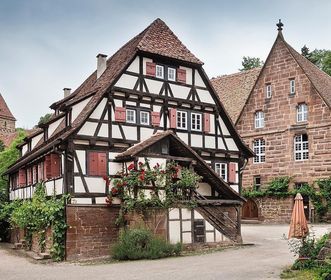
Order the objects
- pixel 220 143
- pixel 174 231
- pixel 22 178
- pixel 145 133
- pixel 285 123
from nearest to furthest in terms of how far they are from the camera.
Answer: pixel 174 231 → pixel 145 133 → pixel 220 143 → pixel 22 178 → pixel 285 123

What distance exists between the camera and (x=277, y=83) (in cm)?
3822

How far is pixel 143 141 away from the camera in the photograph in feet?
75.5

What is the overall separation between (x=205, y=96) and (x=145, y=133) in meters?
4.07

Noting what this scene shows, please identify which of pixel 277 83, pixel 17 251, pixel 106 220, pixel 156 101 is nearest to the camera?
pixel 106 220

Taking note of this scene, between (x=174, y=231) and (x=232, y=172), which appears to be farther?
(x=232, y=172)

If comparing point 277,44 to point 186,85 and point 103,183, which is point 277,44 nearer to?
point 186,85

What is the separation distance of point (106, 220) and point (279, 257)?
23.1 feet

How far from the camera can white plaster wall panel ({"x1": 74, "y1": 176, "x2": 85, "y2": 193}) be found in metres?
21.5

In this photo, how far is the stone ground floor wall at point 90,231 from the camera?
21.0 metres

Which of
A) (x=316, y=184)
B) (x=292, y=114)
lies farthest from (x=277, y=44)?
(x=316, y=184)

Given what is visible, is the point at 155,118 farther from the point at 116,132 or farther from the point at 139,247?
the point at 139,247

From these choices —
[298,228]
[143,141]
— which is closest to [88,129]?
[143,141]

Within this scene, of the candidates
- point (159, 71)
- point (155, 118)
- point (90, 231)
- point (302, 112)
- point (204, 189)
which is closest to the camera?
point (90, 231)

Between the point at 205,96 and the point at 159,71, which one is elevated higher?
the point at 159,71
